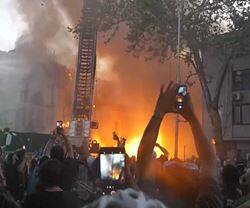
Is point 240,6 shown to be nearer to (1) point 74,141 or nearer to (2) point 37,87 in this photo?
(1) point 74,141

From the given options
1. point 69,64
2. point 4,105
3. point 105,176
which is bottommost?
point 105,176

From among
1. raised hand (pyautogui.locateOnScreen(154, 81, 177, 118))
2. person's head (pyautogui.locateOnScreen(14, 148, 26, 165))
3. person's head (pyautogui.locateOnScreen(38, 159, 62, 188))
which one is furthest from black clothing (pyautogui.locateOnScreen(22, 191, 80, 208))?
person's head (pyautogui.locateOnScreen(14, 148, 26, 165))

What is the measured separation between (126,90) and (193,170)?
3343 cm

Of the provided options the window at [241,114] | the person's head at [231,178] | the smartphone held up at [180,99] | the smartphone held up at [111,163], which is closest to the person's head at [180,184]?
the person's head at [231,178]

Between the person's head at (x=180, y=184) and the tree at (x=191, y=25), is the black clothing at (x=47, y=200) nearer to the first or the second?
the person's head at (x=180, y=184)

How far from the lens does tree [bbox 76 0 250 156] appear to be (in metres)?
19.4

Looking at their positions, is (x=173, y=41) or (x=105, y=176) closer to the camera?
(x=105, y=176)

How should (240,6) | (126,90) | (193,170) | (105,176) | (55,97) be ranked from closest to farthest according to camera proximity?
1. (193,170)
2. (105,176)
3. (240,6)
4. (126,90)
5. (55,97)

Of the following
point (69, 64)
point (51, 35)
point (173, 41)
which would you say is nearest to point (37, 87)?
point (69, 64)

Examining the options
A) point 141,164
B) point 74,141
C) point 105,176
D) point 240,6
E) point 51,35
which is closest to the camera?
point 141,164

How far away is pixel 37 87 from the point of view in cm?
4228

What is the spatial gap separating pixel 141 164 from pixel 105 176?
2.60 meters

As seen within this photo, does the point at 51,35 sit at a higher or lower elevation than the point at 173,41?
higher

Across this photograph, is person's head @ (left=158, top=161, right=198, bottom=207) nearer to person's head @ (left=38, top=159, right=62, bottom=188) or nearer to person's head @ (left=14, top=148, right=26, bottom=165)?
person's head @ (left=38, top=159, right=62, bottom=188)
